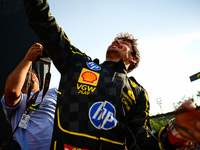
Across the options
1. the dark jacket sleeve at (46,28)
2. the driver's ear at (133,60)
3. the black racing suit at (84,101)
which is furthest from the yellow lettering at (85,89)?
the driver's ear at (133,60)

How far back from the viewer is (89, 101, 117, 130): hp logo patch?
96 centimetres

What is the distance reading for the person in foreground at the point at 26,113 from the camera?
143 cm

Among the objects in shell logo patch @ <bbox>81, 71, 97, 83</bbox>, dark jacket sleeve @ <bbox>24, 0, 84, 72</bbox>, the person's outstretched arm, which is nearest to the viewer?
dark jacket sleeve @ <bbox>24, 0, 84, 72</bbox>

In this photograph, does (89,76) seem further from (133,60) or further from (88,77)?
(133,60)

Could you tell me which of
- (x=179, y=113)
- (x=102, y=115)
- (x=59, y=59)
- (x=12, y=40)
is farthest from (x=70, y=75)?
(x=12, y=40)

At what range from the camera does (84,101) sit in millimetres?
1015

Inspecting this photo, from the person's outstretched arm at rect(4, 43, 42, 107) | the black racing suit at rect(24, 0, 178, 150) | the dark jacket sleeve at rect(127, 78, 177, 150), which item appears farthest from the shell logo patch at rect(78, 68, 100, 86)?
the person's outstretched arm at rect(4, 43, 42, 107)

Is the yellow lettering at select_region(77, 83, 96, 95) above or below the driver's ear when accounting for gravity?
below

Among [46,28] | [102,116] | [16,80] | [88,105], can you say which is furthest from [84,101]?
[16,80]

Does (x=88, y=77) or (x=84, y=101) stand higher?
(x=88, y=77)

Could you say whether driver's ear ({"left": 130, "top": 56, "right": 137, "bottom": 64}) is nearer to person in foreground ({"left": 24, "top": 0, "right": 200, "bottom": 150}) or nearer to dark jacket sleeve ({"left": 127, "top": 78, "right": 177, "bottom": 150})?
dark jacket sleeve ({"left": 127, "top": 78, "right": 177, "bottom": 150})

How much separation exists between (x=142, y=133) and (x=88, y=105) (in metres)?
0.62

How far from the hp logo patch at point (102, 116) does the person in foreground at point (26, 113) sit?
2.89ft

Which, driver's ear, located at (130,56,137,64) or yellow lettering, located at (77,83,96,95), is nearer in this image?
yellow lettering, located at (77,83,96,95)
